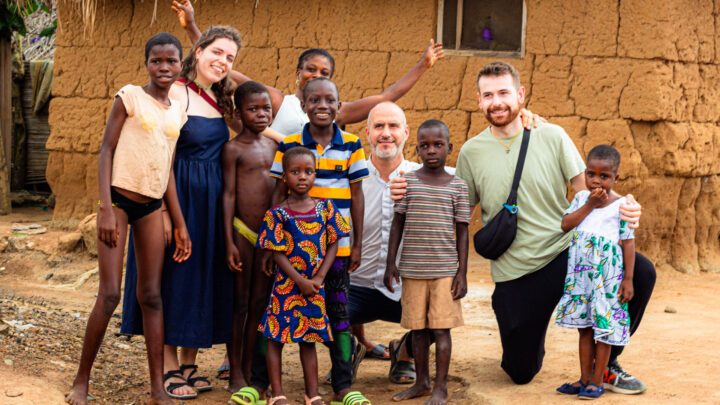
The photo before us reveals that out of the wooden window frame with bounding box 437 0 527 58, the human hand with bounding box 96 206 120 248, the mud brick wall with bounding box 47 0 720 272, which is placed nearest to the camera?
the human hand with bounding box 96 206 120 248

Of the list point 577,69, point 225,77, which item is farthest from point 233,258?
point 577,69

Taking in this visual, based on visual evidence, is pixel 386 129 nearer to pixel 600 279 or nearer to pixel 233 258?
pixel 233 258

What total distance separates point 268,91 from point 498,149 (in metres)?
1.23

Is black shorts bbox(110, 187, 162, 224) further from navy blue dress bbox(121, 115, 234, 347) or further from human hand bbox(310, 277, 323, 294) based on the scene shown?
human hand bbox(310, 277, 323, 294)

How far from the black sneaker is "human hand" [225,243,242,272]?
73.8 inches

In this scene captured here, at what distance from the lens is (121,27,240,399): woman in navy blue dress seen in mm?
3588

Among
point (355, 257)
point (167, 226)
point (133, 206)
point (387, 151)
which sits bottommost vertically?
point (355, 257)

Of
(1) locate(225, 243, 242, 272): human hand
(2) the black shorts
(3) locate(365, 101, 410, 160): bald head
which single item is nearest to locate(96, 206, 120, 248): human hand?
(2) the black shorts

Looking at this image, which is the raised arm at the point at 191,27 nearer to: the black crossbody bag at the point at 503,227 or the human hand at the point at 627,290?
the black crossbody bag at the point at 503,227

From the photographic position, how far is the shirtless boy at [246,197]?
3.56 meters

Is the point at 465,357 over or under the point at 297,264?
under

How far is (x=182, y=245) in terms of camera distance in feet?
11.4

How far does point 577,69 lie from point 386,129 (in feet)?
10.3

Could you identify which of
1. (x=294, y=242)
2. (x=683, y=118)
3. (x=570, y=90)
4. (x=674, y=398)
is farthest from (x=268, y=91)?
(x=683, y=118)
